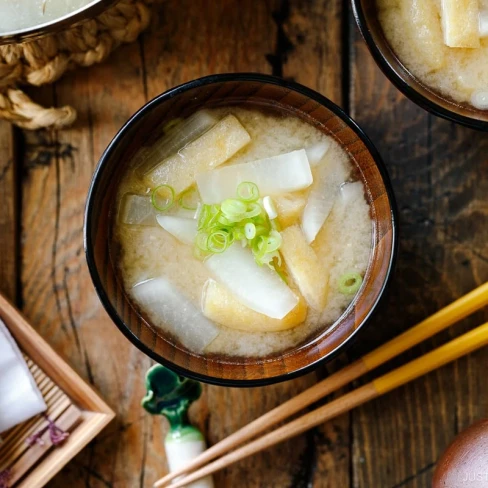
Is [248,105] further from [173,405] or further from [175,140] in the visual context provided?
[173,405]

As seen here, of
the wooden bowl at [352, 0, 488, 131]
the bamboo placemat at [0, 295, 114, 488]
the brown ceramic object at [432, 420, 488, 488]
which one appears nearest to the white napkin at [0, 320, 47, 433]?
the bamboo placemat at [0, 295, 114, 488]

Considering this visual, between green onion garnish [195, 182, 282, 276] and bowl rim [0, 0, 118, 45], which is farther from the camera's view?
green onion garnish [195, 182, 282, 276]

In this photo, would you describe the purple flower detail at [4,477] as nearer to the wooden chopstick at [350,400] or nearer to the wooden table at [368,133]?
the wooden table at [368,133]

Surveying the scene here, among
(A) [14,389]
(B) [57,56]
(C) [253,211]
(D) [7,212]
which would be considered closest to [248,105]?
(C) [253,211]

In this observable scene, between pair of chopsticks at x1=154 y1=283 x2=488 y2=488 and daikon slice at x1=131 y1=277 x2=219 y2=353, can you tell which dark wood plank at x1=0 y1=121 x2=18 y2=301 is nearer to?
daikon slice at x1=131 y1=277 x2=219 y2=353

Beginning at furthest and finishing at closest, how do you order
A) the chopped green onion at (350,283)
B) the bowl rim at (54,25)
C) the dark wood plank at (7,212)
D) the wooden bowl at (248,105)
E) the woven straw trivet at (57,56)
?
the dark wood plank at (7,212)
the woven straw trivet at (57,56)
the chopped green onion at (350,283)
the wooden bowl at (248,105)
the bowl rim at (54,25)

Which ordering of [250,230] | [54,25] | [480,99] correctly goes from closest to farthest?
1. [54,25]
2. [250,230]
3. [480,99]

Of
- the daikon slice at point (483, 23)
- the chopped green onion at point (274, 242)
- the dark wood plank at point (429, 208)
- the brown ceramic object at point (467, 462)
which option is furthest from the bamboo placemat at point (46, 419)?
the daikon slice at point (483, 23)
